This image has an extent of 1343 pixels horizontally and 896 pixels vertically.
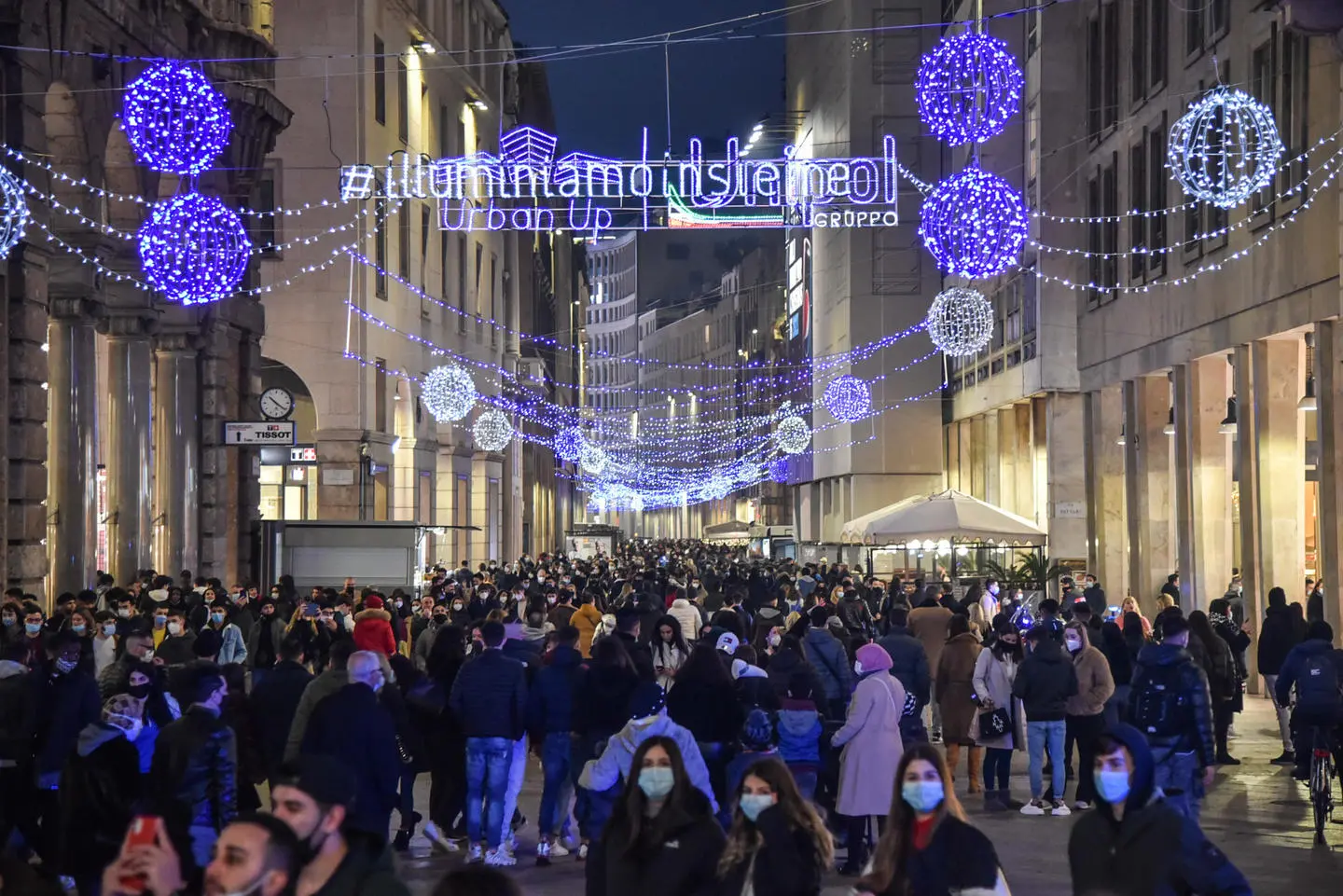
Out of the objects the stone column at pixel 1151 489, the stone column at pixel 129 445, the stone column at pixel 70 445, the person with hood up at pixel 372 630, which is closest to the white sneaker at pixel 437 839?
the person with hood up at pixel 372 630

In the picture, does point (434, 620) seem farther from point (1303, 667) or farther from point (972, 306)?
point (972, 306)

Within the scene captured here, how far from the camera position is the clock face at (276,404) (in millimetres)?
37188

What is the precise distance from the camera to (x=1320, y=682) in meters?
14.1

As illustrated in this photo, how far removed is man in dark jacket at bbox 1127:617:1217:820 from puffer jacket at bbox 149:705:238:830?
585 centimetres

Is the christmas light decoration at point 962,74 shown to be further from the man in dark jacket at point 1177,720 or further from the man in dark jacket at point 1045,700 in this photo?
the man in dark jacket at point 1177,720

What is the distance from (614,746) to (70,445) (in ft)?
50.9

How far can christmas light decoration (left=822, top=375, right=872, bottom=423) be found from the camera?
5056 cm

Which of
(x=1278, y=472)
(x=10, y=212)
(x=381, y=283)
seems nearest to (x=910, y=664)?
(x=10, y=212)

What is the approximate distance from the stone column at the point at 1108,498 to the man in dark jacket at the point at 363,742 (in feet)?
89.9

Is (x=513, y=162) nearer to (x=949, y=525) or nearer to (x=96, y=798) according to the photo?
(x=949, y=525)

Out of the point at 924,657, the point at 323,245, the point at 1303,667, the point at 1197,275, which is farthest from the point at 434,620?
the point at 323,245

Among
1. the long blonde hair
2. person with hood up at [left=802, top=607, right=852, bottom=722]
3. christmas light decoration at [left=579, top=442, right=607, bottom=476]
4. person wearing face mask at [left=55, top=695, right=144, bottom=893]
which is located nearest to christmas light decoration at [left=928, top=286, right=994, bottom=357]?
person with hood up at [left=802, top=607, right=852, bottom=722]

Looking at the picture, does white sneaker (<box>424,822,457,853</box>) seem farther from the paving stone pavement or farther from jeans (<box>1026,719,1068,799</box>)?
jeans (<box>1026,719,1068,799</box>)

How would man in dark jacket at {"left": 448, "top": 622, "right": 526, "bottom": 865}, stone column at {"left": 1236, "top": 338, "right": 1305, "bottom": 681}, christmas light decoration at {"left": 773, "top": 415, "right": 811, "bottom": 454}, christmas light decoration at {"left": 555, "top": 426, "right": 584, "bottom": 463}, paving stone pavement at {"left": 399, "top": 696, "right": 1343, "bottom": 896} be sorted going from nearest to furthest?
1. paving stone pavement at {"left": 399, "top": 696, "right": 1343, "bottom": 896}
2. man in dark jacket at {"left": 448, "top": 622, "right": 526, "bottom": 865}
3. stone column at {"left": 1236, "top": 338, "right": 1305, "bottom": 681}
4. christmas light decoration at {"left": 773, "top": 415, "right": 811, "bottom": 454}
5. christmas light decoration at {"left": 555, "top": 426, "right": 584, "bottom": 463}
